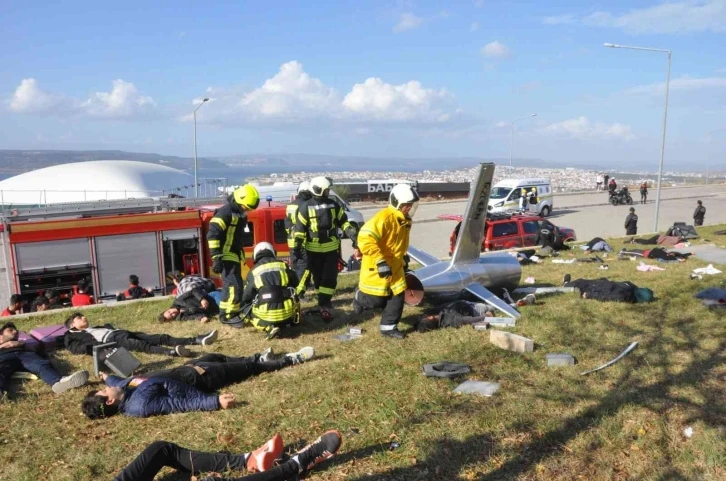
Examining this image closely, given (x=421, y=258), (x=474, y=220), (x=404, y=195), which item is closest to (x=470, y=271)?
(x=474, y=220)

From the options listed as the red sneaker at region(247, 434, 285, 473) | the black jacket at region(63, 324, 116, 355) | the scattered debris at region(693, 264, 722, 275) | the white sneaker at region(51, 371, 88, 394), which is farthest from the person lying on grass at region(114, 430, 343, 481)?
the scattered debris at region(693, 264, 722, 275)

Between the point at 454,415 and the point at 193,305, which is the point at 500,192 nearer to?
the point at 193,305

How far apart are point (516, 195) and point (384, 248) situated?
25.1 metres

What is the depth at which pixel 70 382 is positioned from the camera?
5.52 metres

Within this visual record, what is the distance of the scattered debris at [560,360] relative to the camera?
5602 mm

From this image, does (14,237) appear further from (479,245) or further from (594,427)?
(594,427)

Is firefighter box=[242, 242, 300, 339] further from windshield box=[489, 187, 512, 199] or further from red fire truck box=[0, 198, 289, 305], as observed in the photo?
windshield box=[489, 187, 512, 199]

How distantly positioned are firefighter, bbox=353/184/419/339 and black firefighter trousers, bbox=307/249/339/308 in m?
1.36

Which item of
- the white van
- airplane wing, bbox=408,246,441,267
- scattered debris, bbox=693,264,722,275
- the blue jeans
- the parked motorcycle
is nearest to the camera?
the blue jeans

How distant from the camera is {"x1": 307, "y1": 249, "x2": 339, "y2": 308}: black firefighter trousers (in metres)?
8.09

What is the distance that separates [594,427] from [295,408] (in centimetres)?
243

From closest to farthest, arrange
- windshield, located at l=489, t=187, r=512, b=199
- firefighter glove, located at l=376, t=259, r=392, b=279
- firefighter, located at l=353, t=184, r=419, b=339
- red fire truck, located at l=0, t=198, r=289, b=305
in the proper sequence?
1. firefighter glove, located at l=376, t=259, r=392, b=279
2. firefighter, located at l=353, t=184, r=419, b=339
3. red fire truck, located at l=0, t=198, r=289, b=305
4. windshield, located at l=489, t=187, r=512, b=199

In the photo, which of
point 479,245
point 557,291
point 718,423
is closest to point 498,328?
point 479,245

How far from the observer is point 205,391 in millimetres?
5227
